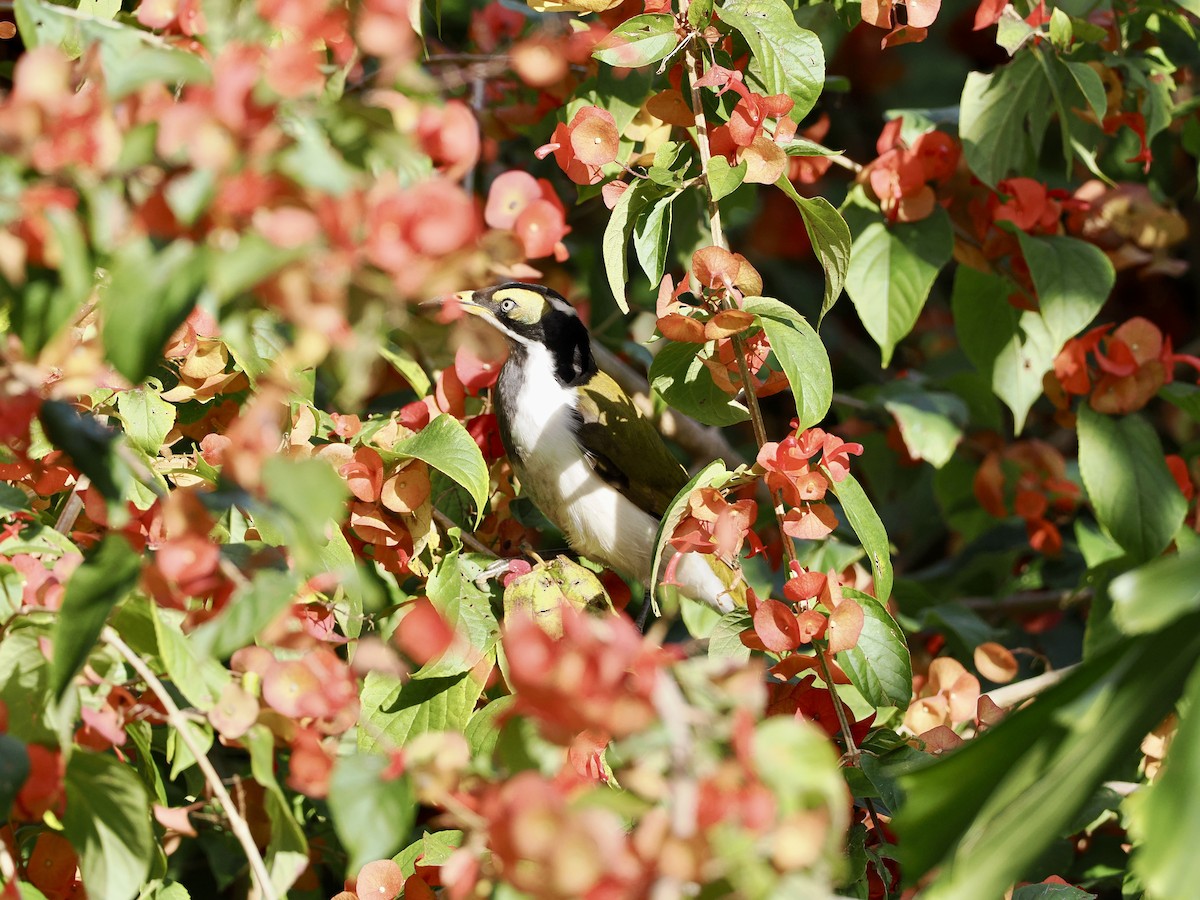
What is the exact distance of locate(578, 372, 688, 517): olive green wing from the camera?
290cm

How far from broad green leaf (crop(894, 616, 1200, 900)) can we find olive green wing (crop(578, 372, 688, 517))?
2022 millimetres

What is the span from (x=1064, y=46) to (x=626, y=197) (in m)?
0.88

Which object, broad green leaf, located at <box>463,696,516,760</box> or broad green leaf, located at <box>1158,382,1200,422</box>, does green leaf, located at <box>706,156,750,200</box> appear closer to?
broad green leaf, located at <box>463,696,516,760</box>

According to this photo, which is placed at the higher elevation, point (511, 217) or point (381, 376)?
point (511, 217)

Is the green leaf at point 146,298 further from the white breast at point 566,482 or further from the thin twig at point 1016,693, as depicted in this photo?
the white breast at point 566,482

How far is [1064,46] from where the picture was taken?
2051 millimetres

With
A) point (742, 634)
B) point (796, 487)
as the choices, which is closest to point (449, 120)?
point (796, 487)

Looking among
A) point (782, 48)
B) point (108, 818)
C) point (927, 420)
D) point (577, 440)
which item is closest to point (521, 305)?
point (577, 440)

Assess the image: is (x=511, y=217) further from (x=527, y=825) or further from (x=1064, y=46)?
(x=527, y=825)

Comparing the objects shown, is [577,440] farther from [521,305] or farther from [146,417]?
[146,417]

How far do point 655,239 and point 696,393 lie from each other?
0.77 ft

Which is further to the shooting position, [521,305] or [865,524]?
[521,305]

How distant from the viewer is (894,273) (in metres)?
2.18

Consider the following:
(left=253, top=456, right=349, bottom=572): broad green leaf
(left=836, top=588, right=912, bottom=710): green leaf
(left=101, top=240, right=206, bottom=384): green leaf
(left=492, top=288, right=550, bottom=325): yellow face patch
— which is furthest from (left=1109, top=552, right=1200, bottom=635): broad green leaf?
(left=492, top=288, right=550, bottom=325): yellow face patch
